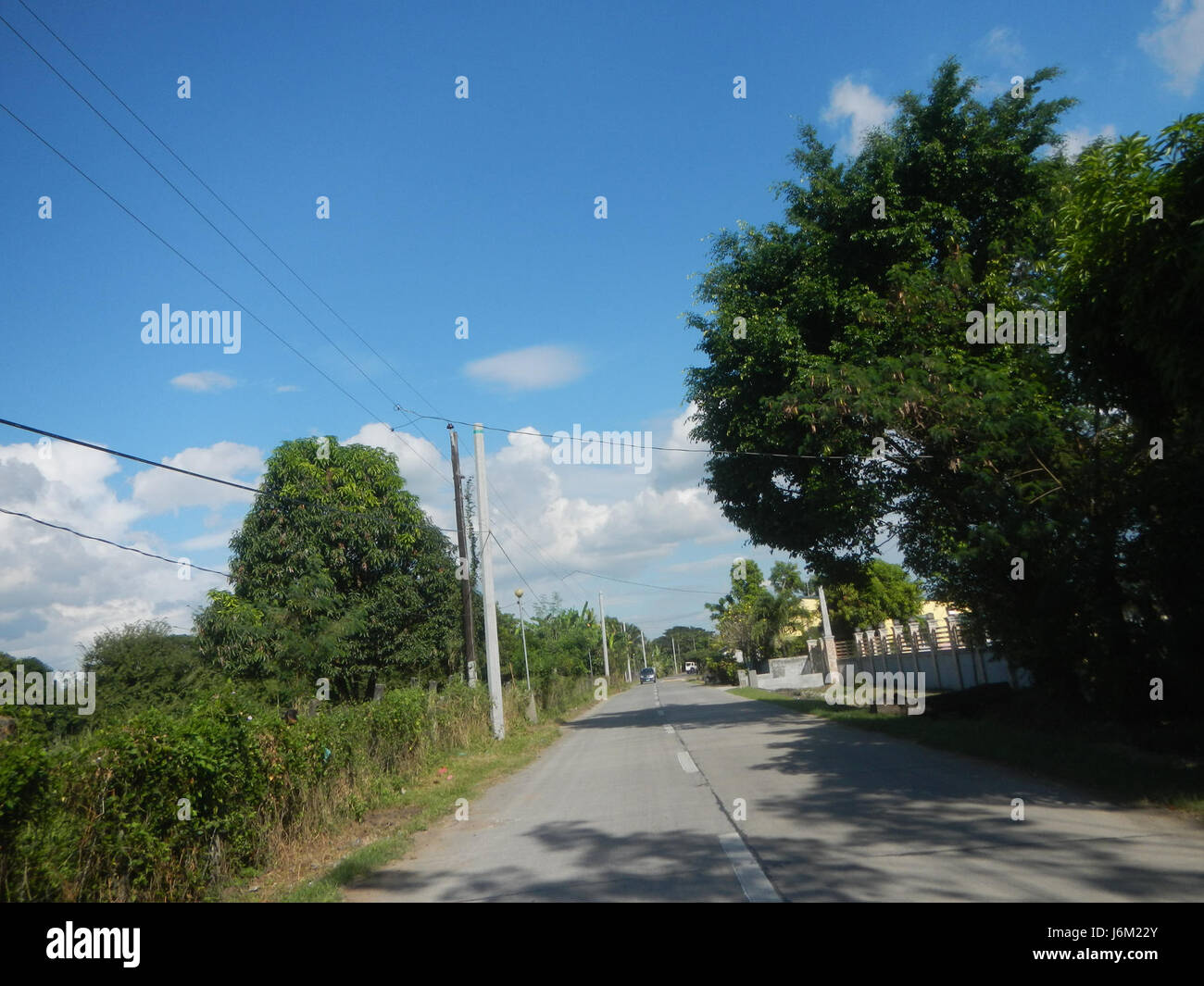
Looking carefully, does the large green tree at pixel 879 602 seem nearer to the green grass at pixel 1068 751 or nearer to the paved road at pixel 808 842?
the green grass at pixel 1068 751

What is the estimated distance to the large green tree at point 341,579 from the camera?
27.8 metres

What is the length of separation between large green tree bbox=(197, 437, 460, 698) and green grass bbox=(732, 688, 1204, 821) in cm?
1822

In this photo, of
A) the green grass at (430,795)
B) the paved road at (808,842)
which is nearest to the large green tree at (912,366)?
the paved road at (808,842)

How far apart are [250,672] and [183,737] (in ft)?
70.4

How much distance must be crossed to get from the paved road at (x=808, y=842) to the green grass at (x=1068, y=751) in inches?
16.7

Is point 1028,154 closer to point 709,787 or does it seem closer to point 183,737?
point 709,787

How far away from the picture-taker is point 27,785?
584 centimetres

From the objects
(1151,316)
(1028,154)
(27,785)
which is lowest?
(27,785)

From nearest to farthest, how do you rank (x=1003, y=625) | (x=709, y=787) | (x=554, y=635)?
(x=709, y=787), (x=1003, y=625), (x=554, y=635)

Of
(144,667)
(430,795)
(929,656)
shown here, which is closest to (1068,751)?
(430,795)

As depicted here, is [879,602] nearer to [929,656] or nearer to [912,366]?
[929,656]

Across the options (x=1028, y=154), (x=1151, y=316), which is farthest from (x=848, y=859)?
(x=1028, y=154)

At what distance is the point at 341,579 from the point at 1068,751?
83.9 feet
